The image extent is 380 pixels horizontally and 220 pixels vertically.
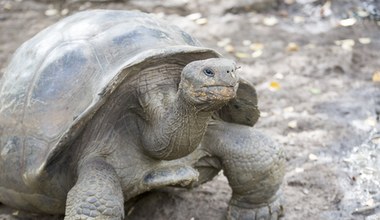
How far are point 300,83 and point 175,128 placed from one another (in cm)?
273

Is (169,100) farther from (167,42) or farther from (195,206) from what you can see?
(195,206)

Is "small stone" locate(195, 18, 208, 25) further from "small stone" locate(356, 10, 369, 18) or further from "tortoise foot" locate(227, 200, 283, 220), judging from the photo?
"tortoise foot" locate(227, 200, 283, 220)

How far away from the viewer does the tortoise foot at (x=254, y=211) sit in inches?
153

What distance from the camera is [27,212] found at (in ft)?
13.9

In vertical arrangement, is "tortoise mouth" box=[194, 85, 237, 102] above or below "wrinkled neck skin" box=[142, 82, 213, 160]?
above

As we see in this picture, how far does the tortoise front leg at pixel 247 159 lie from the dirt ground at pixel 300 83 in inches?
15.1

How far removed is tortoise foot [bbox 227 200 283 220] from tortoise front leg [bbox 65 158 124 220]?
0.82 meters

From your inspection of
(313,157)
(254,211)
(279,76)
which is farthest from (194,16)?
(254,211)

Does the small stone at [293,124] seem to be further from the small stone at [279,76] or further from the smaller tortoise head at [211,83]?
the smaller tortoise head at [211,83]

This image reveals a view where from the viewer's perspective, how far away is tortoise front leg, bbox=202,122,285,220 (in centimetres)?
367

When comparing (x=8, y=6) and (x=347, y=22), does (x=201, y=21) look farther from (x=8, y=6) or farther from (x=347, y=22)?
(x=8, y=6)

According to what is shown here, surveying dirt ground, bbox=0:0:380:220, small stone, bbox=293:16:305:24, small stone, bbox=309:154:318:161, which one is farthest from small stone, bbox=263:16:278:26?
small stone, bbox=309:154:318:161

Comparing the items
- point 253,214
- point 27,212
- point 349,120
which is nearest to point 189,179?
point 253,214

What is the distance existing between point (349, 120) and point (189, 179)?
199 centimetres
